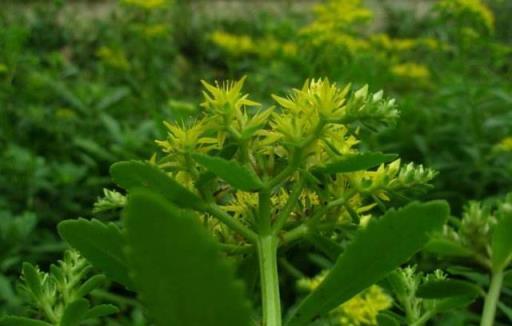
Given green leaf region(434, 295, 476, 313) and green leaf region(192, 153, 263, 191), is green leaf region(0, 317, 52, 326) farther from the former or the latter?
green leaf region(434, 295, 476, 313)

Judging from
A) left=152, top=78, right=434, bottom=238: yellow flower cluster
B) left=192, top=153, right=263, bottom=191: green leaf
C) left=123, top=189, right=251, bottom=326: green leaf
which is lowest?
left=123, top=189, right=251, bottom=326: green leaf

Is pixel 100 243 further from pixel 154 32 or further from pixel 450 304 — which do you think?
pixel 154 32

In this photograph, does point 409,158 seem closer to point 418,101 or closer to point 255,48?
point 418,101

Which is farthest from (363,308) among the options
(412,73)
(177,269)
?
(412,73)

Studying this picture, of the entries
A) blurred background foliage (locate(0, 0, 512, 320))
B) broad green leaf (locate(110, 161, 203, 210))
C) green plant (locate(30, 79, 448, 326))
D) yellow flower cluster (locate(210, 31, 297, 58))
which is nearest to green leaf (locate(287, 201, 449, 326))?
green plant (locate(30, 79, 448, 326))

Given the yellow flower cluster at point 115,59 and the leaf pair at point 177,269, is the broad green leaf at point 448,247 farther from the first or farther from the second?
the yellow flower cluster at point 115,59

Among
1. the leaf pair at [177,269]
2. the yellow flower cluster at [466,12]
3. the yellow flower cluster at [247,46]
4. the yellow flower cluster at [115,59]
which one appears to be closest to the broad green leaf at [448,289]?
the leaf pair at [177,269]

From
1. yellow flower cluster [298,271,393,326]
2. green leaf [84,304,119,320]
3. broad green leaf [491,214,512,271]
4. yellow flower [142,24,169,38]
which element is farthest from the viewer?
yellow flower [142,24,169,38]

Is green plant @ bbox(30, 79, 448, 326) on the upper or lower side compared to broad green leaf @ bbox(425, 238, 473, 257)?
upper
